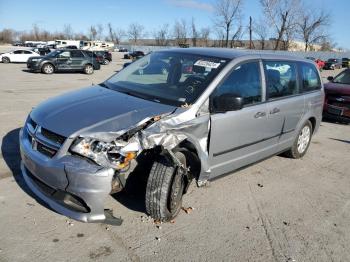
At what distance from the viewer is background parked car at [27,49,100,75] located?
22.6m

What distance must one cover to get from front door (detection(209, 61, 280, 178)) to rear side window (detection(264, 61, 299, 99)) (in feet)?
0.66

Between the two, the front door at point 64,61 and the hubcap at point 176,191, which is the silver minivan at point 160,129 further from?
the front door at point 64,61

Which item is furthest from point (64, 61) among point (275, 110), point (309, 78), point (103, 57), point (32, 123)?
point (32, 123)

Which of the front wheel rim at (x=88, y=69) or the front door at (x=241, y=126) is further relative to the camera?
the front wheel rim at (x=88, y=69)

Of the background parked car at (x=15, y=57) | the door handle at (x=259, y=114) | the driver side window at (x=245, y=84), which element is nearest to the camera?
the driver side window at (x=245, y=84)

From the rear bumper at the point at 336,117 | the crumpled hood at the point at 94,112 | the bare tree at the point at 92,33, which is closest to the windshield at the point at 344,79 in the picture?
the rear bumper at the point at 336,117

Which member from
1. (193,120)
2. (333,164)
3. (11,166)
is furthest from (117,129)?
(333,164)

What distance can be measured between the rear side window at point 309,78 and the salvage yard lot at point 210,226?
1.56 m

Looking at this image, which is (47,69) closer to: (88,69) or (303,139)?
(88,69)

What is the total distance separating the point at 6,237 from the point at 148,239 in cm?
130

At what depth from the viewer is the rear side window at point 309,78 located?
6.06 m

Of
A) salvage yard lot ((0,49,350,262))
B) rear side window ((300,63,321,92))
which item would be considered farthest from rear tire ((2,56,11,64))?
rear side window ((300,63,321,92))

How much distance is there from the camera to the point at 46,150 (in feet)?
11.6

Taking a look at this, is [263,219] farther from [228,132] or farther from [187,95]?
[187,95]
